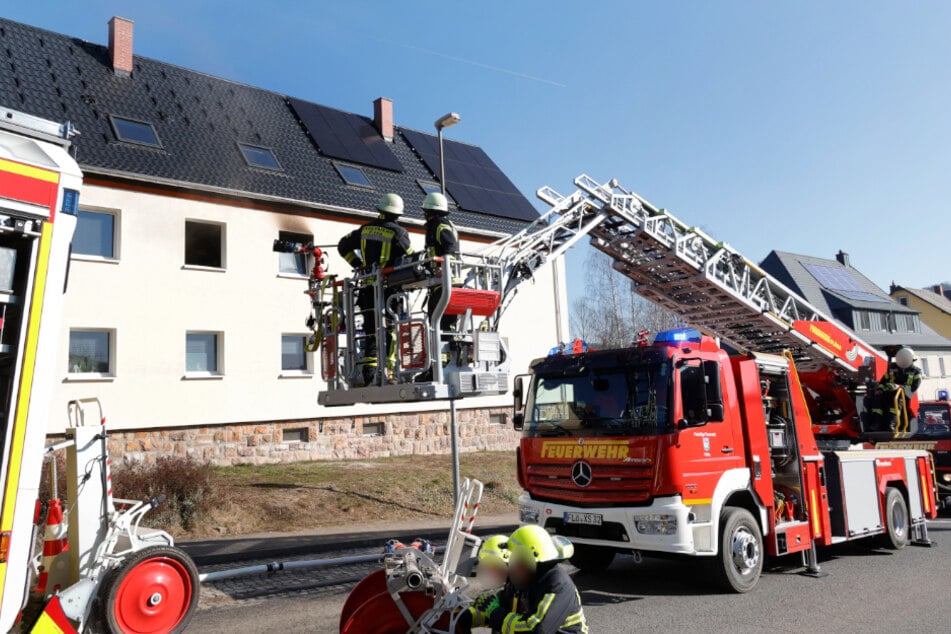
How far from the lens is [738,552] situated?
7.53 m

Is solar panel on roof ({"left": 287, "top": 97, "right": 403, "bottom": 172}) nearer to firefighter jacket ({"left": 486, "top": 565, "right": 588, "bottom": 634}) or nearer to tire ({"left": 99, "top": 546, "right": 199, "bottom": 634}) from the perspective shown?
tire ({"left": 99, "top": 546, "right": 199, "bottom": 634})

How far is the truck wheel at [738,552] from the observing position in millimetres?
7348

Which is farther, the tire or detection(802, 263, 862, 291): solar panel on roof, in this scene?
detection(802, 263, 862, 291): solar panel on roof

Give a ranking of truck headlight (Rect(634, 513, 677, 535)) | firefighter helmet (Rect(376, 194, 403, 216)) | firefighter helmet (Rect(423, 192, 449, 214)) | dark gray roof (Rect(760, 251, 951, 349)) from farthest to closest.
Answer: dark gray roof (Rect(760, 251, 951, 349)) < firefighter helmet (Rect(376, 194, 403, 216)) < firefighter helmet (Rect(423, 192, 449, 214)) < truck headlight (Rect(634, 513, 677, 535))

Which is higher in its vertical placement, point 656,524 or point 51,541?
point 51,541

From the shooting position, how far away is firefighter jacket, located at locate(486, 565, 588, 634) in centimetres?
369

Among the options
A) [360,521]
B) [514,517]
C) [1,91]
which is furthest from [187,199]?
[514,517]

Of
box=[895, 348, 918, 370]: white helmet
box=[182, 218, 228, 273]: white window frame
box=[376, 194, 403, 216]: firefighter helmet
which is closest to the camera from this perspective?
box=[376, 194, 403, 216]: firefighter helmet

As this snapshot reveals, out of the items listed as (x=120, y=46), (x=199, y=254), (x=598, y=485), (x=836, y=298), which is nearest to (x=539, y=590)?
(x=598, y=485)

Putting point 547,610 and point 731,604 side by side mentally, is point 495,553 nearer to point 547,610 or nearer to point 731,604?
point 547,610

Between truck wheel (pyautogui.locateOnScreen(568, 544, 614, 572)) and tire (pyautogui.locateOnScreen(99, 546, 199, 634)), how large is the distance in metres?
4.41

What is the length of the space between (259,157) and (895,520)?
53.9 feet

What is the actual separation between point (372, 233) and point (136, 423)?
415 inches

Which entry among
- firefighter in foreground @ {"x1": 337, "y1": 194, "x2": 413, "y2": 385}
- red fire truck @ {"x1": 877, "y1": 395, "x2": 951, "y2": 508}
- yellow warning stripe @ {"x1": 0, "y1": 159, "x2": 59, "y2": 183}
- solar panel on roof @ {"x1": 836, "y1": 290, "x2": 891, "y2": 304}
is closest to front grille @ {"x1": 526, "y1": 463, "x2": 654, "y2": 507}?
firefighter in foreground @ {"x1": 337, "y1": 194, "x2": 413, "y2": 385}
